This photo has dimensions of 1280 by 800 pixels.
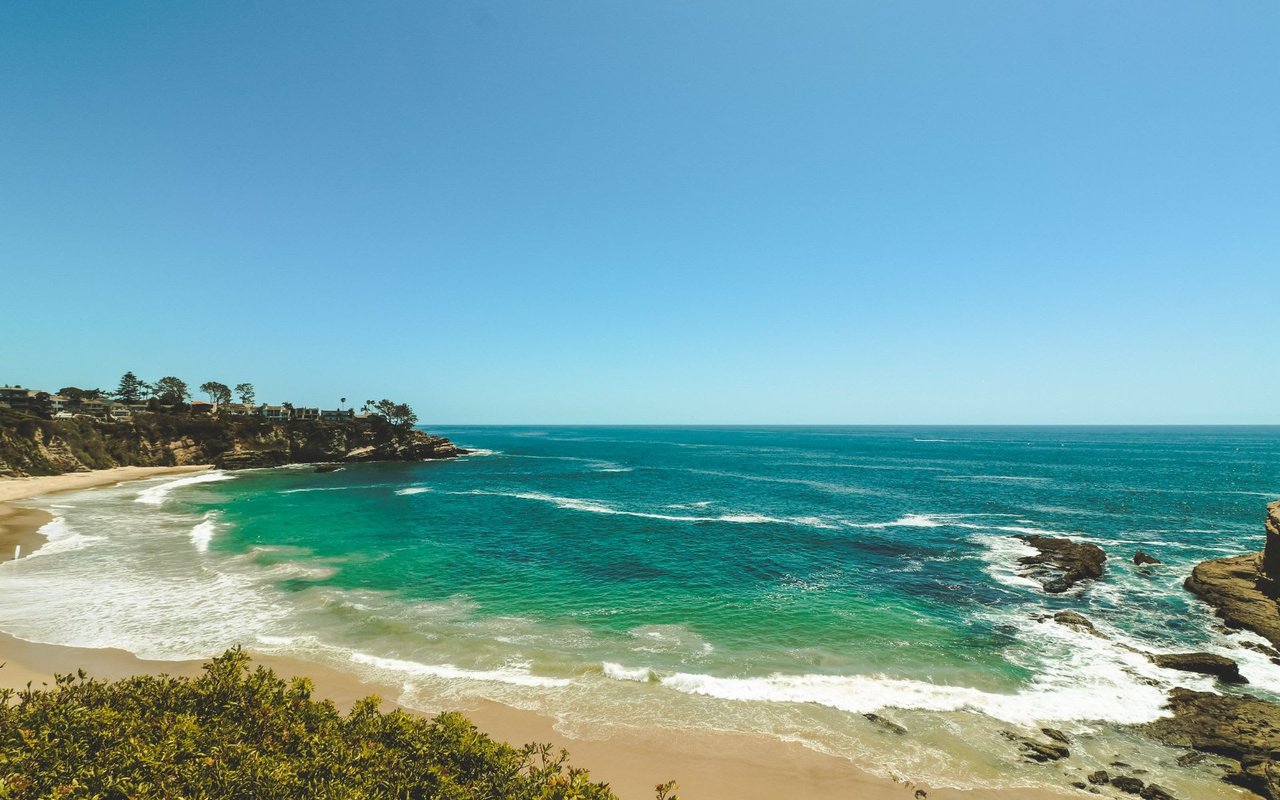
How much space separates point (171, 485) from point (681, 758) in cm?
8985

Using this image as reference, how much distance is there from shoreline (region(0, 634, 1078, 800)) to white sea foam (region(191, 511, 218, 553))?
71.4ft

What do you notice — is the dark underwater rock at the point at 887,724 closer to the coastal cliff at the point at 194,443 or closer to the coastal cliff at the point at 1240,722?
the coastal cliff at the point at 1240,722

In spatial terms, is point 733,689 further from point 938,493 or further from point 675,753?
point 938,493

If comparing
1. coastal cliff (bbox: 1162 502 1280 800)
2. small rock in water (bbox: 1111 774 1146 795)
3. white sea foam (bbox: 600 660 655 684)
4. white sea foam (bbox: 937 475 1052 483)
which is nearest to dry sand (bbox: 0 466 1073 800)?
small rock in water (bbox: 1111 774 1146 795)

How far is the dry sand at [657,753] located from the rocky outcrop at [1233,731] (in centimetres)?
624

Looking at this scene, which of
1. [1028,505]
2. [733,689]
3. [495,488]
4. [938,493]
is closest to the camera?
[733,689]

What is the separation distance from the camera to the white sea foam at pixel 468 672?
20688mm

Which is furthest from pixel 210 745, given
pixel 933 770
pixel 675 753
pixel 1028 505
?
pixel 1028 505

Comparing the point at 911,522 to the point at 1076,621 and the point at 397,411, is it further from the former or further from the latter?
the point at 397,411

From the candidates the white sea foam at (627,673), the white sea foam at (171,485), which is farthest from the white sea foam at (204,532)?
the white sea foam at (627,673)

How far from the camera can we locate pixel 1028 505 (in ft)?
211

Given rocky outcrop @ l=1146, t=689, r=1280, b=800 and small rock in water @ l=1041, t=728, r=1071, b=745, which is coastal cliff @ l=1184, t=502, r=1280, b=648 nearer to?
rocky outcrop @ l=1146, t=689, r=1280, b=800

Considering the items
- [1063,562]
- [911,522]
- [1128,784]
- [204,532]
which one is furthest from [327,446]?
[1128,784]

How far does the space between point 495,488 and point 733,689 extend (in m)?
63.7
